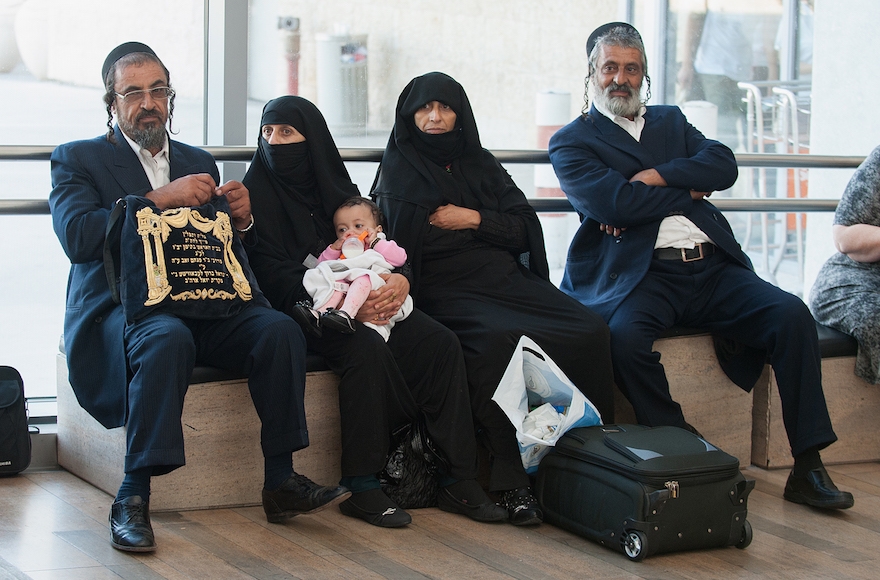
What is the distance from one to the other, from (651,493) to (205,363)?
4.31 ft

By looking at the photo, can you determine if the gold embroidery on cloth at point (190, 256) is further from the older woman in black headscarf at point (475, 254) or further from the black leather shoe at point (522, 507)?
the black leather shoe at point (522, 507)

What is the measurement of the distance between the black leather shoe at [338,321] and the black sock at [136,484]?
0.64 metres

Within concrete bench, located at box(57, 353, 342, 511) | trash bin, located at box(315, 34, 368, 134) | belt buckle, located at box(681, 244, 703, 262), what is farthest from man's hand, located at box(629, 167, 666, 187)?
trash bin, located at box(315, 34, 368, 134)

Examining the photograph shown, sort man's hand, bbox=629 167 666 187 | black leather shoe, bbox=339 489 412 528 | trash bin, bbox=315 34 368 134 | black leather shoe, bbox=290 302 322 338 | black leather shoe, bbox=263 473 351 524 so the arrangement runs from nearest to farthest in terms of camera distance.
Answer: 1. black leather shoe, bbox=263 473 351 524
2. black leather shoe, bbox=339 489 412 528
3. black leather shoe, bbox=290 302 322 338
4. man's hand, bbox=629 167 666 187
5. trash bin, bbox=315 34 368 134

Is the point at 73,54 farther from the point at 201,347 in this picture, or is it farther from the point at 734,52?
the point at 734,52

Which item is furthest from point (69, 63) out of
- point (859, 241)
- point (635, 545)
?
point (635, 545)

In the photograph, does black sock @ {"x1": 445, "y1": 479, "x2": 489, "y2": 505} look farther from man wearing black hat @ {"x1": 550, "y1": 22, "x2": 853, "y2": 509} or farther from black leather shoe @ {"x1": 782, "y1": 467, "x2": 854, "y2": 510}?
black leather shoe @ {"x1": 782, "y1": 467, "x2": 854, "y2": 510}

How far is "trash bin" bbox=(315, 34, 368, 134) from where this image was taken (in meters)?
7.12

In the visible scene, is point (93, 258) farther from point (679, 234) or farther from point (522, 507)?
point (679, 234)

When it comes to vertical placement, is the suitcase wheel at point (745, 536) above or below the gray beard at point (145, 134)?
below

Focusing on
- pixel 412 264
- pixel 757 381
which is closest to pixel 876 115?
pixel 757 381

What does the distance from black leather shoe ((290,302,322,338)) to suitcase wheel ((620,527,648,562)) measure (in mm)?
1043

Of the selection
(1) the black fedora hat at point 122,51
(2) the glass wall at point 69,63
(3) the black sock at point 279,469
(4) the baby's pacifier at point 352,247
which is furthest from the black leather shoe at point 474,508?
(2) the glass wall at point 69,63

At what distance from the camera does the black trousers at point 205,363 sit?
2.63 metres
